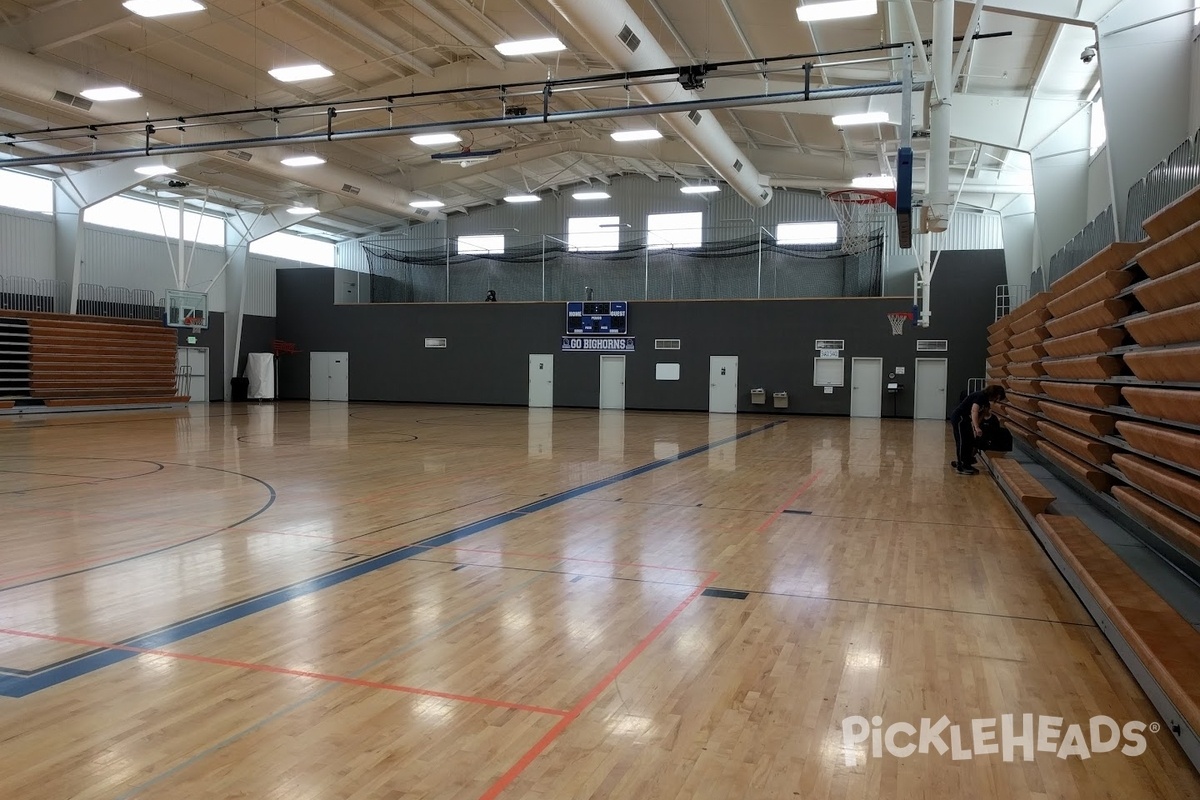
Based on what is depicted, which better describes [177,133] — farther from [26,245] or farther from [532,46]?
[532,46]

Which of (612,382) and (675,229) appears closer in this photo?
(675,229)

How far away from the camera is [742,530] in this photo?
711cm

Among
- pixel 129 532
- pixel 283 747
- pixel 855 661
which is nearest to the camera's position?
pixel 283 747

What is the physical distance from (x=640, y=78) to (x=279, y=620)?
10.1 metres

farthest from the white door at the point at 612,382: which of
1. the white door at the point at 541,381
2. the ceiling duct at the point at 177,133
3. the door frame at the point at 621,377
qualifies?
the ceiling duct at the point at 177,133

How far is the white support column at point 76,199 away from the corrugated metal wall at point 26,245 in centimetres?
20

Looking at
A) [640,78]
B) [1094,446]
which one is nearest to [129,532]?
[1094,446]

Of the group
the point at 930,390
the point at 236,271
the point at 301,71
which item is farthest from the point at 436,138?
the point at 930,390

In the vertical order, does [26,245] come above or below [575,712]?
above

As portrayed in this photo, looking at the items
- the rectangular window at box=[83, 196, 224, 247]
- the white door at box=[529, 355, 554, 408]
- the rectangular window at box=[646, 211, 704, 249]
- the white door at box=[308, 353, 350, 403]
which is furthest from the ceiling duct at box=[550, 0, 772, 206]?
the white door at box=[308, 353, 350, 403]

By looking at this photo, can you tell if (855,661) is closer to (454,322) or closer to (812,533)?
(812,533)

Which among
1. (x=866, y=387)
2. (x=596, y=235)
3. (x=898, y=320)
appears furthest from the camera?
(x=596, y=235)

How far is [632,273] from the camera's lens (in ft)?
87.4

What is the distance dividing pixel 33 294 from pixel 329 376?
9.94m
